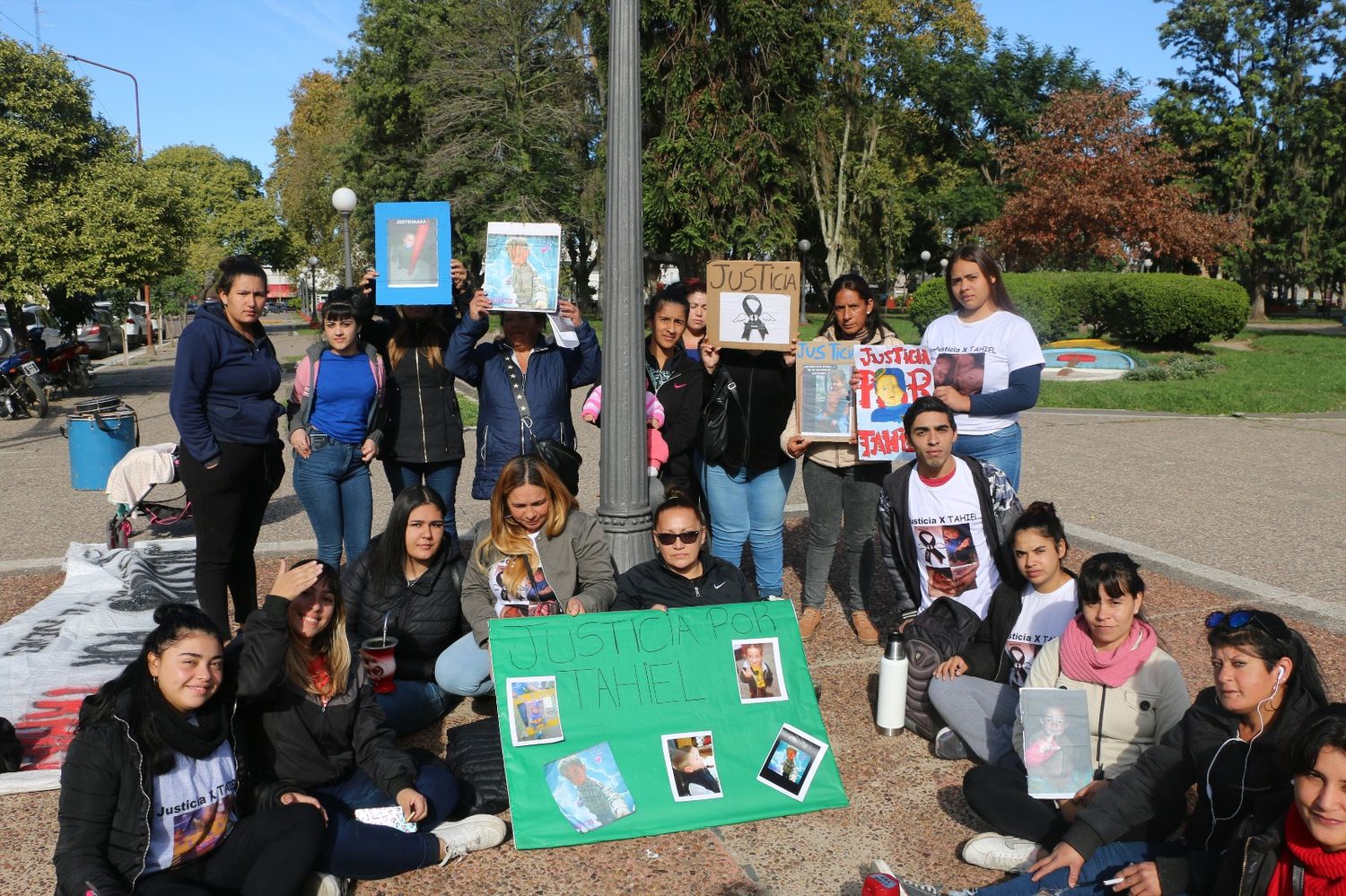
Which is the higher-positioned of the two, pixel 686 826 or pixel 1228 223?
pixel 1228 223

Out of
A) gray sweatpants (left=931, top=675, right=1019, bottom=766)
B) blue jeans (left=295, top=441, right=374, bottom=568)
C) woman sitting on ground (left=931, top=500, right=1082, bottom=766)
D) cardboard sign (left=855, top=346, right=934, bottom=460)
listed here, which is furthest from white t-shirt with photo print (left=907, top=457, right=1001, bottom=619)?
blue jeans (left=295, top=441, right=374, bottom=568)

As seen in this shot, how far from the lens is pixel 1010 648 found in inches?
169

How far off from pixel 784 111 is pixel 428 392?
2724cm

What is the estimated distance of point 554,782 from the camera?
12.2 feet

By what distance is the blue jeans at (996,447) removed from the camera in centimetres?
530

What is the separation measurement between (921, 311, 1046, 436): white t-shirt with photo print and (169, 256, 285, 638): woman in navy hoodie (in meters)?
3.27

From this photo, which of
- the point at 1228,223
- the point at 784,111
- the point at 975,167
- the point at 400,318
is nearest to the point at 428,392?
the point at 400,318

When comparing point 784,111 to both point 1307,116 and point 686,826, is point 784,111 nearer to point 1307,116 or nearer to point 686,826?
point 1307,116

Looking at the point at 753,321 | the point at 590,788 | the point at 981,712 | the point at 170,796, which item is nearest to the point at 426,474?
the point at 753,321

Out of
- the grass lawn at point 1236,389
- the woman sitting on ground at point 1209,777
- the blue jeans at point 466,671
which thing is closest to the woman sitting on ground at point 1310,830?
the woman sitting on ground at point 1209,777

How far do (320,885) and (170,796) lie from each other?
527mm

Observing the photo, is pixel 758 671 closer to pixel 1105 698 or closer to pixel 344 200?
pixel 1105 698

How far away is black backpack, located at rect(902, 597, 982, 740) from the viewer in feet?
14.7

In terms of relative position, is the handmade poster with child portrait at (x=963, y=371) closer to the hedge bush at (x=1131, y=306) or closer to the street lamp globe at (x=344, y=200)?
the street lamp globe at (x=344, y=200)
